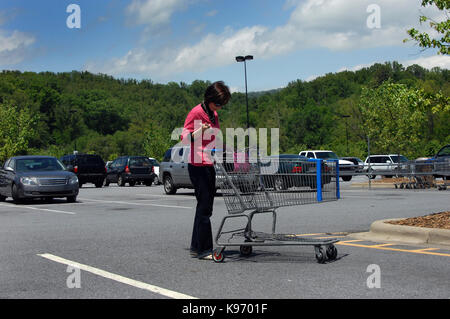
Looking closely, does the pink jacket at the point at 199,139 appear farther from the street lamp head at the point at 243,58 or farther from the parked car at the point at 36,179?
the street lamp head at the point at 243,58

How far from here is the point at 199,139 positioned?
22.1 feet

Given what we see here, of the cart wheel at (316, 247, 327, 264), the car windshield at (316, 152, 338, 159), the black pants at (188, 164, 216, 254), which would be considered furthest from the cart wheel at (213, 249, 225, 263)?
the car windshield at (316, 152, 338, 159)

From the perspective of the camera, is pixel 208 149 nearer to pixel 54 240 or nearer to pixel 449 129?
pixel 54 240

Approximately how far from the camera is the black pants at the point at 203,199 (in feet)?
22.6

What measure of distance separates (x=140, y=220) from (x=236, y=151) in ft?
18.5

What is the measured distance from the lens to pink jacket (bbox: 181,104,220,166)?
22.2ft

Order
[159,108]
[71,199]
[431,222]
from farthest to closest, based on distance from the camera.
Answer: [159,108], [71,199], [431,222]

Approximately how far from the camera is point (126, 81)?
406 ft

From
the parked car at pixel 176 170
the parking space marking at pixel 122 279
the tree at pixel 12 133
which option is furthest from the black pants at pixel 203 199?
the tree at pixel 12 133

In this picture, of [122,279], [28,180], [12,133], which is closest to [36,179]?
[28,180]

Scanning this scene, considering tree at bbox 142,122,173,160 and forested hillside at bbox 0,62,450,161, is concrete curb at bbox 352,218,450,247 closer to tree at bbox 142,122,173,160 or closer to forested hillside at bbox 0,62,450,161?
tree at bbox 142,122,173,160

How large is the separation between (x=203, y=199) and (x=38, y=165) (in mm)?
13291

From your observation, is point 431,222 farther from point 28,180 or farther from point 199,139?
point 28,180
